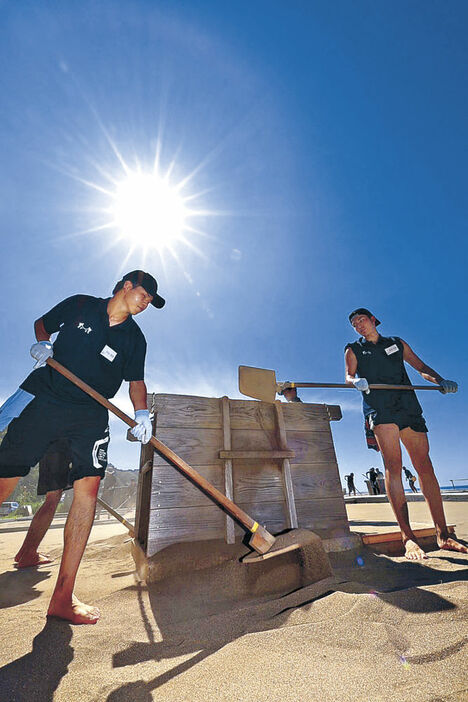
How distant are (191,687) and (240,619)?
0.67 meters

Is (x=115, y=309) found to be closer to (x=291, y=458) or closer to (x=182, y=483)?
(x=182, y=483)

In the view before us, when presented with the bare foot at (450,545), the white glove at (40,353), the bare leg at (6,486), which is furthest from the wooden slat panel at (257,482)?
the white glove at (40,353)

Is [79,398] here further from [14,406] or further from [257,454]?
[257,454]

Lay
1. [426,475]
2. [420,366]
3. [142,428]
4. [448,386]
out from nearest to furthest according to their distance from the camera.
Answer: [142,428], [426,475], [420,366], [448,386]

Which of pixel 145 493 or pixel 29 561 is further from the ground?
pixel 145 493

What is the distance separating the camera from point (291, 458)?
3.52 m

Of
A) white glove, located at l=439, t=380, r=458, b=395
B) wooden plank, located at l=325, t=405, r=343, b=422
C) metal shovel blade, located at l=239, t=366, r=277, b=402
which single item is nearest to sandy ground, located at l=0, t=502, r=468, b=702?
wooden plank, located at l=325, t=405, r=343, b=422

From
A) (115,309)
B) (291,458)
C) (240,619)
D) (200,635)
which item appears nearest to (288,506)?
(291,458)

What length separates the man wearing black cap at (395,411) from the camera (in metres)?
3.29

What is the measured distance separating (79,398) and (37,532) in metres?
2.54

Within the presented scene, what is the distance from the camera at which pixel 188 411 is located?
3383 mm

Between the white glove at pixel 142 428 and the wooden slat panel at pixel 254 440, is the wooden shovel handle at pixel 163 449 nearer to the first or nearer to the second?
Result: the white glove at pixel 142 428

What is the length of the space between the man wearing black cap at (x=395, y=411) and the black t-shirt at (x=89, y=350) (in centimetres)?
271

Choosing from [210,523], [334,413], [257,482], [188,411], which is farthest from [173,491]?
[334,413]
